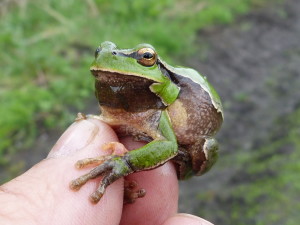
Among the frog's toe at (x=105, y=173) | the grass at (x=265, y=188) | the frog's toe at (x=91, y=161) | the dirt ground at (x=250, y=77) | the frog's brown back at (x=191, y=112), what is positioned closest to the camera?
the frog's toe at (x=105, y=173)

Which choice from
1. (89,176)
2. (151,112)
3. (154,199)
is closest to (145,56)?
(151,112)

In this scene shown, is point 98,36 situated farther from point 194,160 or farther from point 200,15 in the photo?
point 194,160

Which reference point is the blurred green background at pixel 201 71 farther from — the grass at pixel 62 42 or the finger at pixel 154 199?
the finger at pixel 154 199

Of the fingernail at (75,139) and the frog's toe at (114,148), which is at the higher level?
the fingernail at (75,139)

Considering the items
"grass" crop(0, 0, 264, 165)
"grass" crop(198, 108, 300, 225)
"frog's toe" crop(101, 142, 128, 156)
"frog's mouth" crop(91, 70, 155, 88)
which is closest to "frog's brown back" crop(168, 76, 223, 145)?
"frog's mouth" crop(91, 70, 155, 88)

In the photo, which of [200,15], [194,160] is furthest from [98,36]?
[194,160]

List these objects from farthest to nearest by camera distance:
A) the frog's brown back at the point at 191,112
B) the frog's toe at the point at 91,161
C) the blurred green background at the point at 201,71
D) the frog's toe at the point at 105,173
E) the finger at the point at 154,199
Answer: the blurred green background at the point at 201,71 → the finger at the point at 154,199 → the frog's brown back at the point at 191,112 → the frog's toe at the point at 91,161 → the frog's toe at the point at 105,173

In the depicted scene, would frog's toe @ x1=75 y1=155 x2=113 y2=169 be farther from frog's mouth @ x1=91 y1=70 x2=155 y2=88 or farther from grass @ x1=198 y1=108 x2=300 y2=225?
grass @ x1=198 y1=108 x2=300 y2=225

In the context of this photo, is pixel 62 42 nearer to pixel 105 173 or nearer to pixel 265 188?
pixel 265 188

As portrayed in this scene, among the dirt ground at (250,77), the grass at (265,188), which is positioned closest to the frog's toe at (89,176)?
the grass at (265,188)
